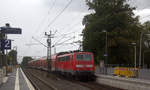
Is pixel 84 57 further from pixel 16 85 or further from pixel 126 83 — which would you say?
pixel 126 83

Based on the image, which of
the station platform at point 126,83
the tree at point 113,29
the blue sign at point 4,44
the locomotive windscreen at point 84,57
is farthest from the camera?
the tree at point 113,29

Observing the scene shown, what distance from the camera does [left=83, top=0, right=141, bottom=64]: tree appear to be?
163 ft

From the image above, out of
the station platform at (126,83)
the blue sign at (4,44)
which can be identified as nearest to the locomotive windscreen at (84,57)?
the station platform at (126,83)

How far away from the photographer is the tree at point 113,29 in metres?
49.8

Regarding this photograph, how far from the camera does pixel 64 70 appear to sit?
97.3 ft

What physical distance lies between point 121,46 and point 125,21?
476cm

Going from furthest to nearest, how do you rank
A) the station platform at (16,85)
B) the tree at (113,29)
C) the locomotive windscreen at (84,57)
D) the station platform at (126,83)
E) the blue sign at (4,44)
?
the tree at (113,29)
the locomotive windscreen at (84,57)
the blue sign at (4,44)
the station platform at (16,85)
the station platform at (126,83)

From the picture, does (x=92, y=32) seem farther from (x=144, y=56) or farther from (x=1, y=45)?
(x=1, y=45)

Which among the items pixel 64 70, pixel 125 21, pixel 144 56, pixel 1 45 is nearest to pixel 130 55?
pixel 125 21

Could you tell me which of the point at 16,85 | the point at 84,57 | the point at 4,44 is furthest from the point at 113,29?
the point at 16,85

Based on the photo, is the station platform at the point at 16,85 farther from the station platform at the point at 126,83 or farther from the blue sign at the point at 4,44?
the station platform at the point at 126,83

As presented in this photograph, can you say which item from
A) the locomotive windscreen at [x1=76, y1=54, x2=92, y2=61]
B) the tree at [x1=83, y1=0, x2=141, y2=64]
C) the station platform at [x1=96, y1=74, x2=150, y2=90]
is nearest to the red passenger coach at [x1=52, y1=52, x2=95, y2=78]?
the locomotive windscreen at [x1=76, y1=54, x2=92, y2=61]

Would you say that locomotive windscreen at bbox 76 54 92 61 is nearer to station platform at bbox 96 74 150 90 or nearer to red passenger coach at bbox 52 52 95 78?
red passenger coach at bbox 52 52 95 78

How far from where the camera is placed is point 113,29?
168 feet
